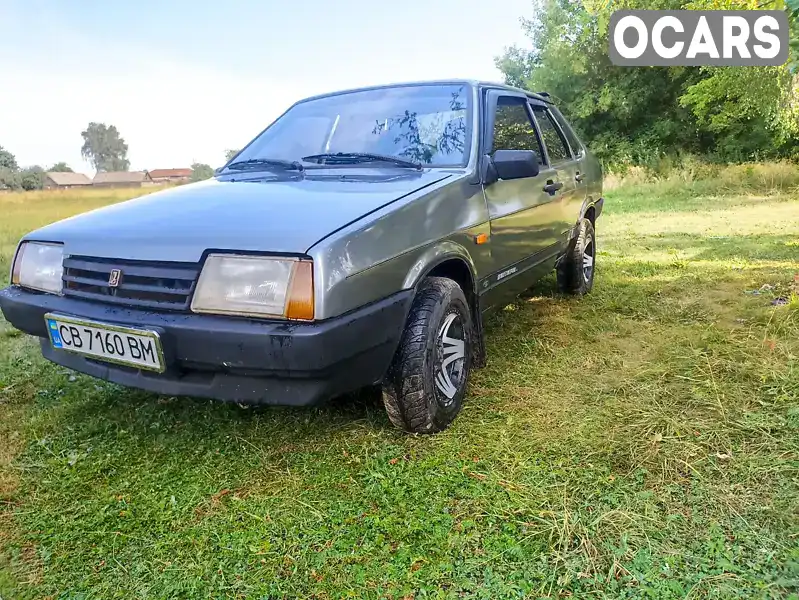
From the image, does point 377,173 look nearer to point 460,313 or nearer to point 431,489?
point 460,313

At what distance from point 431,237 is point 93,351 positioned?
1356 millimetres

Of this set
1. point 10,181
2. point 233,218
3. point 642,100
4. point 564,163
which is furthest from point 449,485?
point 642,100

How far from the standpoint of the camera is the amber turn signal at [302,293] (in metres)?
1.80

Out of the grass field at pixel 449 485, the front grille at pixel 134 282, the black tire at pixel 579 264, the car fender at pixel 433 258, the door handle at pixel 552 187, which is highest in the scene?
the door handle at pixel 552 187

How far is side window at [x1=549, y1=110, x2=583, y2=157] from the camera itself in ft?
14.1

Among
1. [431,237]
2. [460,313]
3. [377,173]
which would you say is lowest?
[460,313]

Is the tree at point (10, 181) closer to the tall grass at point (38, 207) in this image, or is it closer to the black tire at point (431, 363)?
the tall grass at point (38, 207)

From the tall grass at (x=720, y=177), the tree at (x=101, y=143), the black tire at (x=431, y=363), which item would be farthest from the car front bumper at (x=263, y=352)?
the tree at (x=101, y=143)

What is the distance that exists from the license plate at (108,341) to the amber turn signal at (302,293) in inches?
19.2

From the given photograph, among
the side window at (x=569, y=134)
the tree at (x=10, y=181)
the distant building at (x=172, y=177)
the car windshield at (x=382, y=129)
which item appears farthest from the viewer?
the tree at (x=10, y=181)

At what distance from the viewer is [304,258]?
180 cm

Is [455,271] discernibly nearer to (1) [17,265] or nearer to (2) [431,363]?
(2) [431,363]

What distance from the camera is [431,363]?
2256 mm

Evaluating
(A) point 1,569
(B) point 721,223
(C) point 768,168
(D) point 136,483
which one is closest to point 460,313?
(D) point 136,483
